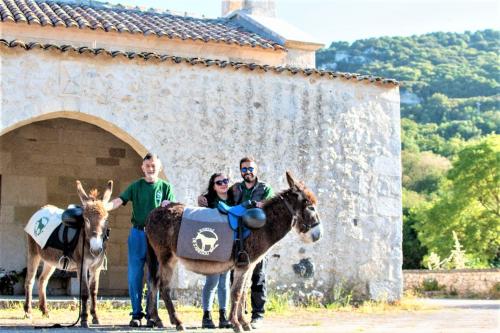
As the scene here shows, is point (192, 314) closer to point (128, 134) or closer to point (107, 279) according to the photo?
point (128, 134)

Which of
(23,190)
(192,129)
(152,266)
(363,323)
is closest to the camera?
(152,266)

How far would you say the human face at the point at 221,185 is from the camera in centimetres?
905

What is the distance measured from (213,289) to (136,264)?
36.6 inches

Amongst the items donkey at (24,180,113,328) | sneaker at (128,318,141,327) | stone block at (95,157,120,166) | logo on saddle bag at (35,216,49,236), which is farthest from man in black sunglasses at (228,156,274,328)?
stone block at (95,157,120,166)

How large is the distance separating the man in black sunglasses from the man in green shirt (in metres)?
0.78

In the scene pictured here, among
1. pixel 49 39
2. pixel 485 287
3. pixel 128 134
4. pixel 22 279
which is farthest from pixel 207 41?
pixel 485 287

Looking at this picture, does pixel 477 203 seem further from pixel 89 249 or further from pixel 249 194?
pixel 89 249

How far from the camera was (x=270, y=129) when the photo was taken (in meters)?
12.9

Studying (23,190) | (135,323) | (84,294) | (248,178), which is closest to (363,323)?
(248,178)

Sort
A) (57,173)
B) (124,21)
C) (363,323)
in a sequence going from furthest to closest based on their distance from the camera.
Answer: (124,21) → (57,173) → (363,323)

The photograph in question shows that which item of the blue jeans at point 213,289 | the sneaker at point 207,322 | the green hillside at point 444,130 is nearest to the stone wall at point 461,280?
the green hillside at point 444,130

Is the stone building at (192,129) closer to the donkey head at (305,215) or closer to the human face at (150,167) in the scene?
the human face at (150,167)

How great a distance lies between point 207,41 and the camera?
1531cm

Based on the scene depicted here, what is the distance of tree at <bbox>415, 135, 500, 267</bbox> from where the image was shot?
33.6 metres
